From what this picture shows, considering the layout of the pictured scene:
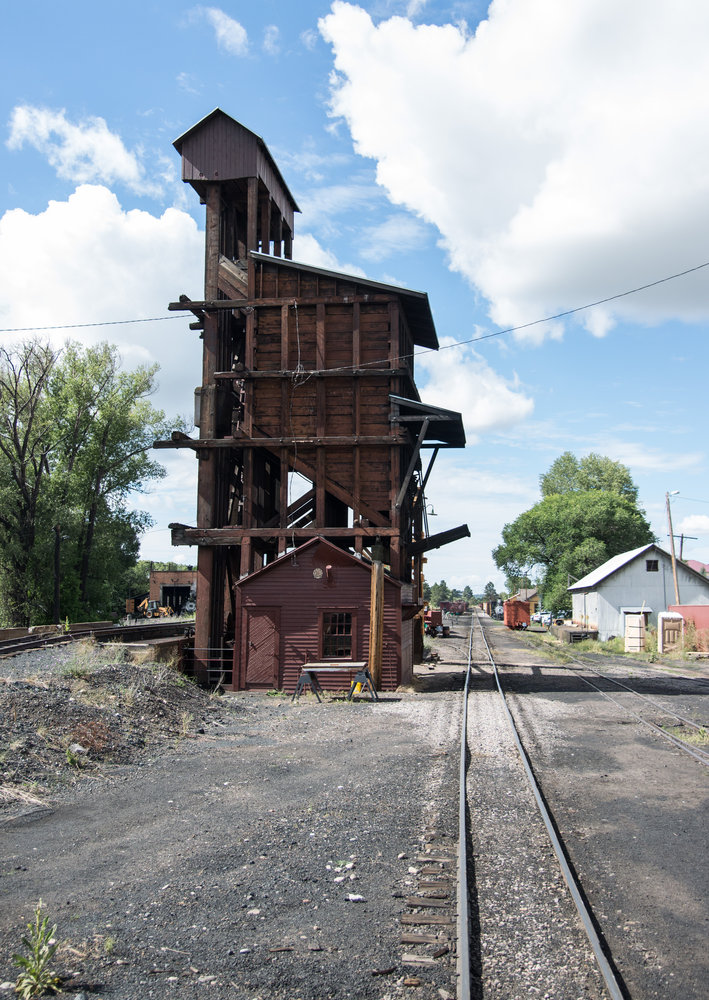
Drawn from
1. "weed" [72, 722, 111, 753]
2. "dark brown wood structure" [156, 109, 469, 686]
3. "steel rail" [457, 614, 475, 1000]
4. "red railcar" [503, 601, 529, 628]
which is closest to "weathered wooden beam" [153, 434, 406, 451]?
"dark brown wood structure" [156, 109, 469, 686]

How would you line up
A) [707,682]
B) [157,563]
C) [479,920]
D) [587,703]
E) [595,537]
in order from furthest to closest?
[157,563]
[595,537]
[707,682]
[587,703]
[479,920]

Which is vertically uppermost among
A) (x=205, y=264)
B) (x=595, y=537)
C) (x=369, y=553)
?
(x=205, y=264)

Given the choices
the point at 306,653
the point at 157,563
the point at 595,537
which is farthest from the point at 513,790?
the point at 157,563

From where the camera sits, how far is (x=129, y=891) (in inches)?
245

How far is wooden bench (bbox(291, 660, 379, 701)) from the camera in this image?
60.5ft

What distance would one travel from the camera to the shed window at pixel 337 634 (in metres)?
20.8

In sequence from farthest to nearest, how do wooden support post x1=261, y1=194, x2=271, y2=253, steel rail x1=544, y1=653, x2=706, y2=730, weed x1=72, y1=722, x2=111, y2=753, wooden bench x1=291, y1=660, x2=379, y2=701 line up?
wooden support post x1=261, y1=194, x2=271, y2=253 → wooden bench x1=291, y1=660, x2=379, y2=701 → steel rail x1=544, y1=653, x2=706, y2=730 → weed x1=72, y1=722, x2=111, y2=753

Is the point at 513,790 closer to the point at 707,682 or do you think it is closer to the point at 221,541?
the point at 221,541

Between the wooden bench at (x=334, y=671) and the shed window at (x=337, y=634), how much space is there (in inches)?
32.8

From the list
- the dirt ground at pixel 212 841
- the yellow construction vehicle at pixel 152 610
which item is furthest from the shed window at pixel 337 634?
the yellow construction vehicle at pixel 152 610

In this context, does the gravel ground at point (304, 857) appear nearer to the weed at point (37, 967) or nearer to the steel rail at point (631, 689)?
the weed at point (37, 967)

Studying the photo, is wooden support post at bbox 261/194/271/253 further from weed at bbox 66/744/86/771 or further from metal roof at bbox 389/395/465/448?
weed at bbox 66/744/86/771

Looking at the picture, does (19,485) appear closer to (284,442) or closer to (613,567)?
(284,442)

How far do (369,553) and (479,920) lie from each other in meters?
17.8
